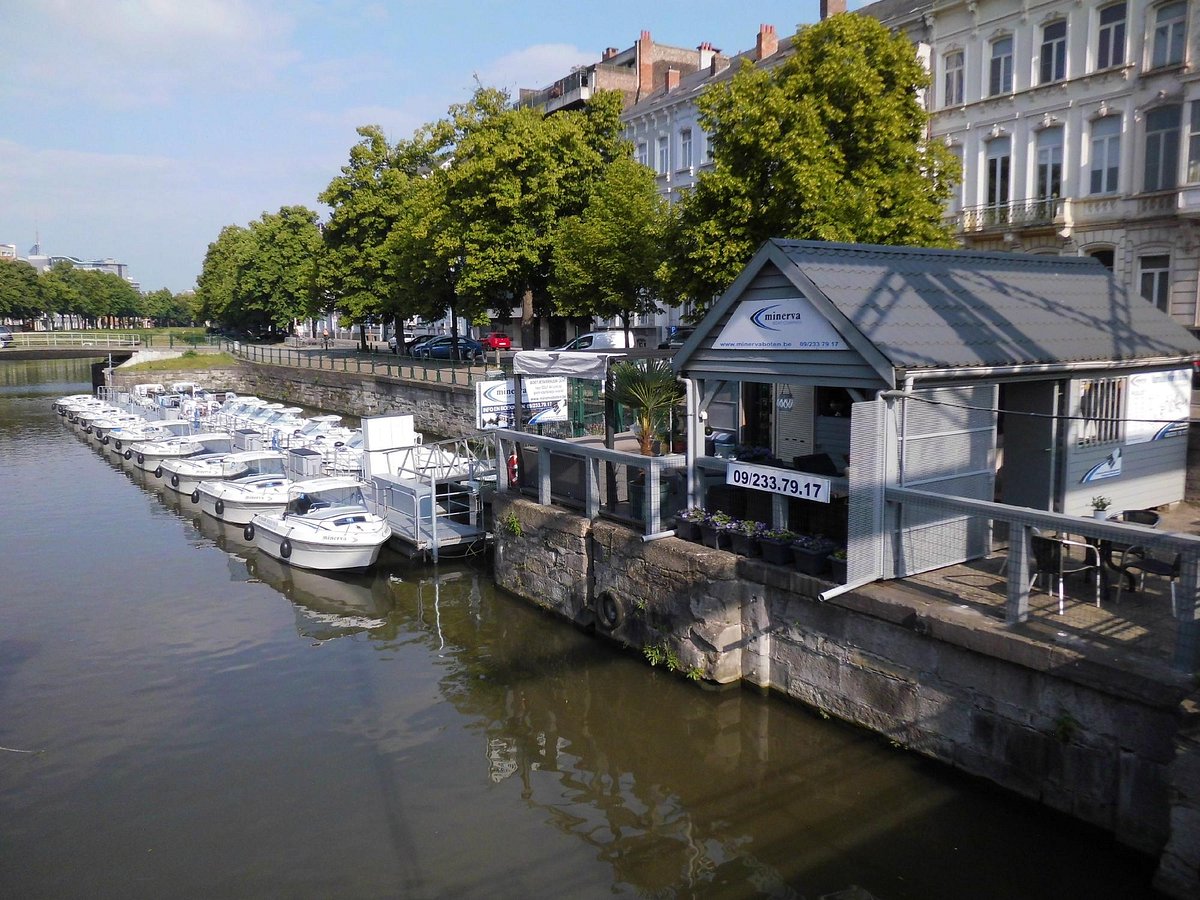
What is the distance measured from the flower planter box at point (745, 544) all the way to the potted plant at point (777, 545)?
0.13 meters

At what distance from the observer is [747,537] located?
11523 mm

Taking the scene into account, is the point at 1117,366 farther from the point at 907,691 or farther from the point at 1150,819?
the point at 1150,819

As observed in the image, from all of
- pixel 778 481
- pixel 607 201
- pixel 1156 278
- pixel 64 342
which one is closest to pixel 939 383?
pixel 778 481

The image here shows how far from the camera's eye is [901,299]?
1097 cm

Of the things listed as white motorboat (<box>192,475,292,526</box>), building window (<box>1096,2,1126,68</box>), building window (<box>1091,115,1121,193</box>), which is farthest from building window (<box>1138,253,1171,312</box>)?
white motorboat (<box>192,475,292,526</box>)

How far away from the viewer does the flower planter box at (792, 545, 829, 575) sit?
34.5 feet

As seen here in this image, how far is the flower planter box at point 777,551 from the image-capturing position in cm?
1098

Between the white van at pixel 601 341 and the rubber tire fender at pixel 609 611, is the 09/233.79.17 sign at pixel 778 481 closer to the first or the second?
the rubber tire fender at pixel 609 611

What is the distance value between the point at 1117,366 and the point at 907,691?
5.52m

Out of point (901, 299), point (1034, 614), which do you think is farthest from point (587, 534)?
point (1034, 614)

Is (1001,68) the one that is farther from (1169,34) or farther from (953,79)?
(1169,34)

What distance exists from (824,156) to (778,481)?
41.8 feet

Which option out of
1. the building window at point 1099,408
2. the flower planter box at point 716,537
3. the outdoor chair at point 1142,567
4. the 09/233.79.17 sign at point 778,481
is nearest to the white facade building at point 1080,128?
the building window at point 1099,408

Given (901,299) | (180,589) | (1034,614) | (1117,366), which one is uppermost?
→ (901,299)
